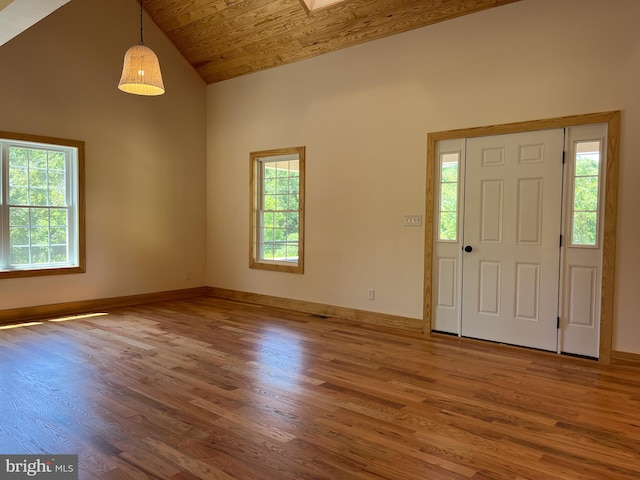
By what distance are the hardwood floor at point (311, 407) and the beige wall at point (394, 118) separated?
1.04m

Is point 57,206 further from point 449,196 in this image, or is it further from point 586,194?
point 586,194

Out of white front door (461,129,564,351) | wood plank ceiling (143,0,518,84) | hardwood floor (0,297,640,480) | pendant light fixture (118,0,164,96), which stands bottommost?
hardwood floor (0,297,640,480)

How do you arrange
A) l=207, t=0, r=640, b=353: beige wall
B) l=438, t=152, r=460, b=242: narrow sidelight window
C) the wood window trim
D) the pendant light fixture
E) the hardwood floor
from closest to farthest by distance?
the hardwood floor, the pendant light fixture, l=207, t=0, r=640, b=353: beige wall, l=438, t=152, r=460, b=242: narrow sidelight window, the wood window trim

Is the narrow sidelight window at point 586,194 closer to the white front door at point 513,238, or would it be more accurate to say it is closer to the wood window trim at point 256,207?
the white front door at point 513,238

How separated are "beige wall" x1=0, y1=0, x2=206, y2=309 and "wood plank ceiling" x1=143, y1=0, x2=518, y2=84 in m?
0.40

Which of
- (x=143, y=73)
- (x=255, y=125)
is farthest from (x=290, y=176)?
(x=143, y=73)

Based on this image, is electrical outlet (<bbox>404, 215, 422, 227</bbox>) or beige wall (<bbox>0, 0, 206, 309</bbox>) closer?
electrical outlet (<bbox>404, 215, 422, 227</bbox>)

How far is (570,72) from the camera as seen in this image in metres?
4.07

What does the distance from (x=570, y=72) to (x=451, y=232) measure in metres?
1.79

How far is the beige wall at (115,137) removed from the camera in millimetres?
5363

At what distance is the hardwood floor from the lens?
2.27 meters

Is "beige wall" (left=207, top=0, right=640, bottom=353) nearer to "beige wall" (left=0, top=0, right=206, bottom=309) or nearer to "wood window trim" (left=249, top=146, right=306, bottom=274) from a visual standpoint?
"wood window trim" (left=249, top=146, right=306, bottom=274)

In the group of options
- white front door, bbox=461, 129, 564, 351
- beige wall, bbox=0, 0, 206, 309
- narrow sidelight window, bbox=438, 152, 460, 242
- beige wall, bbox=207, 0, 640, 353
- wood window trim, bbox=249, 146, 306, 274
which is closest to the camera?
beige wall, bbox=207, 0, 640, 353

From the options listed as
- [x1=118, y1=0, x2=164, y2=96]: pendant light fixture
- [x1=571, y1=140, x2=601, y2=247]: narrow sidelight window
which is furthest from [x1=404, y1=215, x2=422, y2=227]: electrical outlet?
[x1=118, y1=0, x2=164, y2=96]: pendant light fixture
